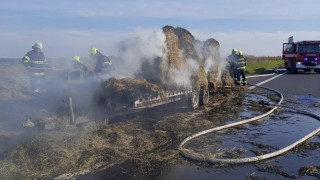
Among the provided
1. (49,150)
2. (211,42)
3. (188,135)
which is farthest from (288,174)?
(211,42)

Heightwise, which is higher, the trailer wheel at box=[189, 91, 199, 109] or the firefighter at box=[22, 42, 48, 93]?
the firefighter at box=[22, 42, 48, 93]

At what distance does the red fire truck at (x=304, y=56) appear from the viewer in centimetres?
2834

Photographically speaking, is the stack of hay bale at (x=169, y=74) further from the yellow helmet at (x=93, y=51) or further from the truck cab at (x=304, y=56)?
the truck cab at (x=304, y=56)

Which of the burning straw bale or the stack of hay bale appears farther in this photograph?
the stack of hay bale

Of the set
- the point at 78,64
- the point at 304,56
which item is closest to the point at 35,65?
the point at 78,64

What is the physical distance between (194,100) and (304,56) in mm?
20899

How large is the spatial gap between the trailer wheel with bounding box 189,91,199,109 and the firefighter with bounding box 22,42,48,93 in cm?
539

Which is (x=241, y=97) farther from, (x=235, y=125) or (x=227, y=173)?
(x=227, y=173)

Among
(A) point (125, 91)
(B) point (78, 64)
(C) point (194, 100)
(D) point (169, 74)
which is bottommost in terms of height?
(C) point (194, 100)

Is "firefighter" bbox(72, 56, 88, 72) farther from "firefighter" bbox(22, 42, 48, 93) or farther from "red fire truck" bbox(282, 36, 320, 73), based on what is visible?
"red fire truck" bbox(282, 36, 320, 73)

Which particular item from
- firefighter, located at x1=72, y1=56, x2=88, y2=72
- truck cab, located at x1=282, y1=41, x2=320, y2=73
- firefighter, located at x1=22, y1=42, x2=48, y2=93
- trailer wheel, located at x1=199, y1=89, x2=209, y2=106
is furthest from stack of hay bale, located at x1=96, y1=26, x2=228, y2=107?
truck cab, located at x1=282, y1=41, x2=320, y2=73

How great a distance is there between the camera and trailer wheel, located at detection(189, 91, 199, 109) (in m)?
11.0

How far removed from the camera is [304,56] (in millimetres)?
28625

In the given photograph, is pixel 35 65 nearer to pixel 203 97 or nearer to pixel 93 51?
pixel 93 51
